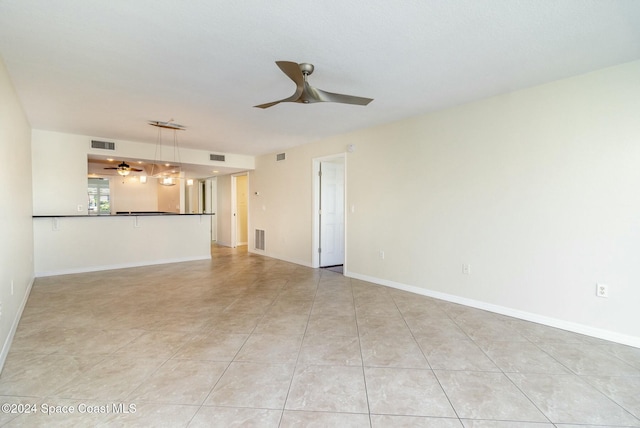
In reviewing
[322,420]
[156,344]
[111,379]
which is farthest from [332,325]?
[111,379]

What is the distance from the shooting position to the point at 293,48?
7.71ft

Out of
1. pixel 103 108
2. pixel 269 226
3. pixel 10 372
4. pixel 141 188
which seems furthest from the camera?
pixel 141 188

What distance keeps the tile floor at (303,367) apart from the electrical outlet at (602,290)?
0.44m

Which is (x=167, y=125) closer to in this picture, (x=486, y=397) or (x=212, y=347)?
(x=212, y=347)

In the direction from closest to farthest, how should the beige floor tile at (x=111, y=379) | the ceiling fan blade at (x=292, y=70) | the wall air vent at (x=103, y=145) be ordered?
the beige floor tile at (x=111, y=379) → the ceiling fan blade at (x=292, y=70) → the wall air vent at (x=103, y=145)

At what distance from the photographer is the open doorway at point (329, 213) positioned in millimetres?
5844

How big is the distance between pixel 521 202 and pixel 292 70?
2.72 meters

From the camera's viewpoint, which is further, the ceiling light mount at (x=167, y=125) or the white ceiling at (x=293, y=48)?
the ceiling light mount at (x=167, y=125)

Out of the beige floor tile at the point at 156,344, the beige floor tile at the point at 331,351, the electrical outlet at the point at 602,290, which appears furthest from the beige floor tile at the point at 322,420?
the electrical outlet at the point at 602,290

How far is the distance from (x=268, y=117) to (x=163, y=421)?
11.6 ft

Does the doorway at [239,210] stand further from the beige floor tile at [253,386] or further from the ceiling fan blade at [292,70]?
the beige floor tile at [253,386]

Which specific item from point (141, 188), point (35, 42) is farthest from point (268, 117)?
point (141, 188)

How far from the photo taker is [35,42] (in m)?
2.28

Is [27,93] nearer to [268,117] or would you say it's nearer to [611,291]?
[268,117]
